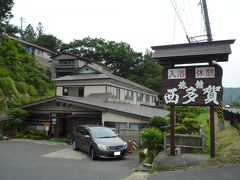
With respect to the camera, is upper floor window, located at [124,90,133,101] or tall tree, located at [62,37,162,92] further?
tall tree, located at [62,37,162,92]

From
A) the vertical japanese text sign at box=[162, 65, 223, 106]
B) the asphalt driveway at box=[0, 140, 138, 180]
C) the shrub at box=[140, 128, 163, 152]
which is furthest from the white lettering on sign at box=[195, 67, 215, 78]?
the asphalt driveway at box=[0, 140, 138, 180]

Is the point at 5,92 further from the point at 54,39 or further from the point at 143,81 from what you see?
the point at 54,39

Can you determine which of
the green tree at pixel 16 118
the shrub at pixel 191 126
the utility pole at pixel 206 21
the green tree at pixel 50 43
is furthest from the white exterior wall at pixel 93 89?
the green tree at pixel 50 43

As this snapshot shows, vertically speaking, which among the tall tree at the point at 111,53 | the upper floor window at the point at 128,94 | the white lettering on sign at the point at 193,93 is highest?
the tall tree at the point at 111,53

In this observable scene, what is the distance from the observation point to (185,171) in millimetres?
10867

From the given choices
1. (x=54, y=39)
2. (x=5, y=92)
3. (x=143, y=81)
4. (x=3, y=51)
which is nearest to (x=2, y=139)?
(x=5, y=92)

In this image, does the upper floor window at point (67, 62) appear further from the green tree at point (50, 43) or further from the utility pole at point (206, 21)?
the utility pole at point (206, 21)

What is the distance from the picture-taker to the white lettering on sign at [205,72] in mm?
12594

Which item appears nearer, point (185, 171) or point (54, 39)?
point (185, 171)

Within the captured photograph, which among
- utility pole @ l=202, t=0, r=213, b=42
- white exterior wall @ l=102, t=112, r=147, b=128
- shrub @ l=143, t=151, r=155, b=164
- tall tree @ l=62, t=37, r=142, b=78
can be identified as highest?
tall tree @ l=62, t=37, r=142, b=78

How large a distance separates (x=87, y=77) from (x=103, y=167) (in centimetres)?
2178

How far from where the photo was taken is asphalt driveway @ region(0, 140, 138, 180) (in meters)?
11.5

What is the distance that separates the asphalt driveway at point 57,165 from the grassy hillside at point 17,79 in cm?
1529

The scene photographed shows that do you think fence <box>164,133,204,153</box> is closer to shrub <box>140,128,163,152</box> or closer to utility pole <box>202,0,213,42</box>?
shrub <box>140,128,163,152</box>
